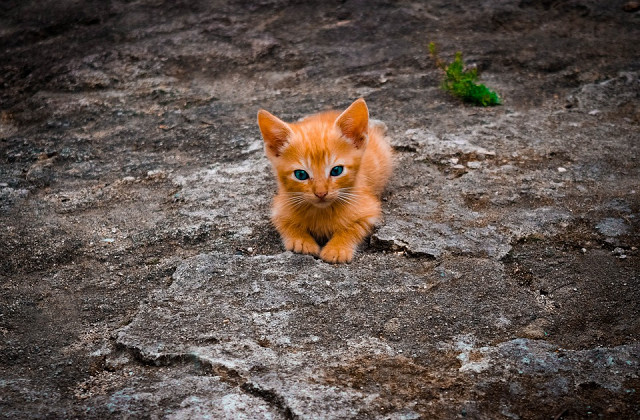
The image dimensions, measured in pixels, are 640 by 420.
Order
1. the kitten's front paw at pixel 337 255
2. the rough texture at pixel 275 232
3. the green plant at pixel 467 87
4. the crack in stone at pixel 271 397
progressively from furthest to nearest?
the green plant at pixel 467 87 < the kitten's front paw at pixel 337 255 < the rough texture at pixel 275 232 < the crack in stone at pixel 271 397

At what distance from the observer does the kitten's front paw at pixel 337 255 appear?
10.1 feet

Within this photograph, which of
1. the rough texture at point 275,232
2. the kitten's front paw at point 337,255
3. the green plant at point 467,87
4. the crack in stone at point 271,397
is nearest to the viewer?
the crack in stone at point 271,397

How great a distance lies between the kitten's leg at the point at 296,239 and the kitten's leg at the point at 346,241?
0.20 feet

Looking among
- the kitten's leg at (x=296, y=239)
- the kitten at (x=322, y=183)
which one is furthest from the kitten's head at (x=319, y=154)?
the kitten's leg at (x=296, y=239)

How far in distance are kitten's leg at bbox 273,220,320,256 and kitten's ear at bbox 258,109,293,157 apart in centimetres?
38

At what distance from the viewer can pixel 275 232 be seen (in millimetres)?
3348

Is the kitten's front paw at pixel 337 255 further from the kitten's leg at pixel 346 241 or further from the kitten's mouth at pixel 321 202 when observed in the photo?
the kitten's mouth at pixel 321 202

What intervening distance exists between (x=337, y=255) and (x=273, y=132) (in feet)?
2.30

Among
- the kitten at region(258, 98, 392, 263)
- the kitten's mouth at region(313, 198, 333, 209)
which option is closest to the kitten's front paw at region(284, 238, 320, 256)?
the kitten at region(258, 98, 392, 263)

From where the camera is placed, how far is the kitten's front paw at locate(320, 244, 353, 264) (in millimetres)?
3064

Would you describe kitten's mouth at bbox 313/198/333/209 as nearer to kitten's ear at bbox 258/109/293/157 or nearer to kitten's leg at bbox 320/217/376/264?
kitten's leg at bbox 320/217/376/264

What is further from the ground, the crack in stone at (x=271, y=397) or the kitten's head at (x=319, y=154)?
the kitten's head at (x=319, y=154)

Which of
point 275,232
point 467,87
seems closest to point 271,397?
point 275,232

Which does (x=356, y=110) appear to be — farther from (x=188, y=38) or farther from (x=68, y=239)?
(x=188, y=38)
